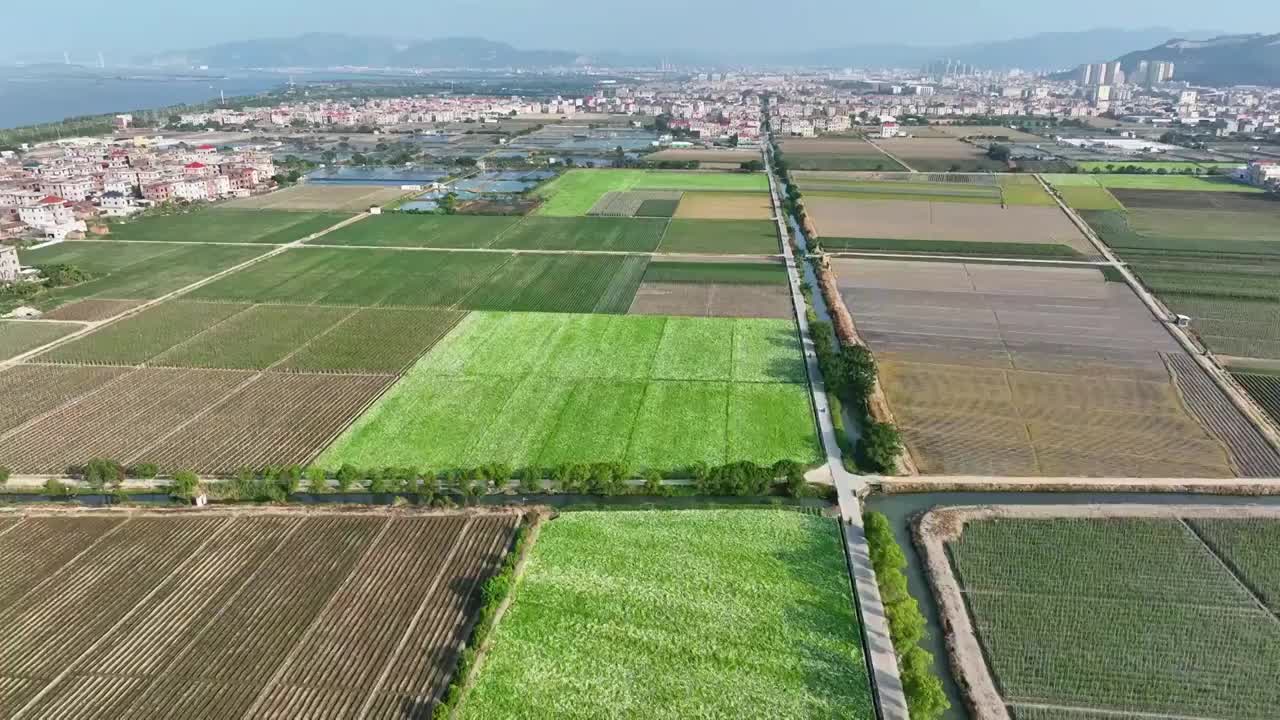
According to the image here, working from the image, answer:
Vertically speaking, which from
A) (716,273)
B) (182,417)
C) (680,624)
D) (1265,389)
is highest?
(716,273)

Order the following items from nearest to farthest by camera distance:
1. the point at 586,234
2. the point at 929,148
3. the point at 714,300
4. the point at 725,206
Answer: the point at 714,300 → the point at 586,234 → the point at 725,206 → the point at 929,148

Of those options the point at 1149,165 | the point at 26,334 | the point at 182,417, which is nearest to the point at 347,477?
the point at 182,417

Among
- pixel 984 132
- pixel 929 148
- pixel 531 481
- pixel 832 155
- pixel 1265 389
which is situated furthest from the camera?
pixel 984 132

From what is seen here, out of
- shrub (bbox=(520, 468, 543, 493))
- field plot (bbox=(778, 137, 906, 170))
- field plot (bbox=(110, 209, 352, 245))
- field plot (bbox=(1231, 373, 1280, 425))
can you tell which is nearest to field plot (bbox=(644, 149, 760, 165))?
field plot (bbox=(778, 137, 906, 170))

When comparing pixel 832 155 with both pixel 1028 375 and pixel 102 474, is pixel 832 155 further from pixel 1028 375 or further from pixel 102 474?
pixel 102 474

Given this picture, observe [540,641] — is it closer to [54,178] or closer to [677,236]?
[677,236]

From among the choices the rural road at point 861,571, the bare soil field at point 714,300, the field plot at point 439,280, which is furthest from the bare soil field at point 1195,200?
the rural road at point 861,571

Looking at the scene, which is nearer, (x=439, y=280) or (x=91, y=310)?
(x=91, y=310)

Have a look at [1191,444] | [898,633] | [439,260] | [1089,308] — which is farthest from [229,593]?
[1089,308]
